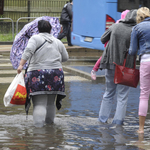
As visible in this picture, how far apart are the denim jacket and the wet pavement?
42.7 inches

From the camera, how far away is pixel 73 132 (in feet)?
20.1

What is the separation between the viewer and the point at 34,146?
5.30 meters

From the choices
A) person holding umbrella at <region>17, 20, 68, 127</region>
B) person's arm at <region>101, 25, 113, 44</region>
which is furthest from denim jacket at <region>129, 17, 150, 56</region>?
person holding umbrella at <region>17, 20, 68, 127</region>

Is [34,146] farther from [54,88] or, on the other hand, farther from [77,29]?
[77,29]

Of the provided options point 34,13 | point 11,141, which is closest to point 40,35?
point 11,141

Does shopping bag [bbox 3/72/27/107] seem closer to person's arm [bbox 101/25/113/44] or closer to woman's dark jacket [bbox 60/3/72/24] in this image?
person's arm [bbox 101/25/113/44]

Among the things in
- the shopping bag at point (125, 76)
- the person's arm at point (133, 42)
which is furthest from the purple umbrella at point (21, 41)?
Result: the person's arm at point (133, 42)

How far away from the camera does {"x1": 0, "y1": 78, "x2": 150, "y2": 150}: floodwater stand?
5.37 metres

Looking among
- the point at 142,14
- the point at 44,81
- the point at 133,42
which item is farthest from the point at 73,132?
the point at 142,14

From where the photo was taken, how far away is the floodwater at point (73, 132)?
5367 millimetres

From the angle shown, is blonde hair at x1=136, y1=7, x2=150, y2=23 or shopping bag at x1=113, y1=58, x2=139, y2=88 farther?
shopping bag at x1=113, y1=58, x2=139, y2=88

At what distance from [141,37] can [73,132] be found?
150cm

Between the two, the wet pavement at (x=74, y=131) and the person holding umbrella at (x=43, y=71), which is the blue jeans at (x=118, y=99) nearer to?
the wet pavement at (x=74, y=131)

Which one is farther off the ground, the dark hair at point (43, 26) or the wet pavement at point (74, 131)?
the dark hair at point (43, 26)
